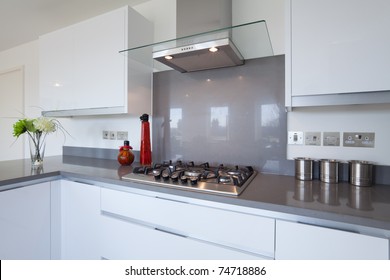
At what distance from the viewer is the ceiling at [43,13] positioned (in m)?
1.92

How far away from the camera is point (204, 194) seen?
955 mm

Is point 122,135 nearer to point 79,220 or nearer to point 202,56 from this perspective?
point 79,220

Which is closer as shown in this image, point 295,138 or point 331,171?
point 331,171

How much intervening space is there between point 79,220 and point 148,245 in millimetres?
581

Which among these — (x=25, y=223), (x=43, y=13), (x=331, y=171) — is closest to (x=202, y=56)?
(x=331, y=171)

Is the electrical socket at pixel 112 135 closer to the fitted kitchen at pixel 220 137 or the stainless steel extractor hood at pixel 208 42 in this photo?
the fitted kitchen at pixel 220 137

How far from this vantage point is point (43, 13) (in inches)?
83.0

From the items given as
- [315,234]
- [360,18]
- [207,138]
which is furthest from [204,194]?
[360,18]

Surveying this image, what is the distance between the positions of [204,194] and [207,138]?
731 millimetres

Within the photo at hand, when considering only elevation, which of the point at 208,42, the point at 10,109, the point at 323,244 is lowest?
the point at 323,244

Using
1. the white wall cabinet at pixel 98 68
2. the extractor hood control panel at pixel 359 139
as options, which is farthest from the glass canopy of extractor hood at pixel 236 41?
the extractor hood control panel at pixel 359 139

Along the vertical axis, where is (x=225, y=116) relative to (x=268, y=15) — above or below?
below

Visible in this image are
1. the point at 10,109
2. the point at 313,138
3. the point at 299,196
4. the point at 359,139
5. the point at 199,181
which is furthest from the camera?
the point at 10,109
